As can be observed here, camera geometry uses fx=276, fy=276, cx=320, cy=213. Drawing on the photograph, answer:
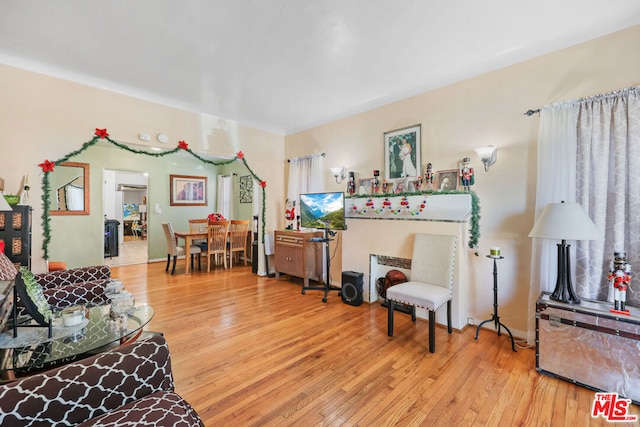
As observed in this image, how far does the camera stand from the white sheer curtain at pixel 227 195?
23.1 ft

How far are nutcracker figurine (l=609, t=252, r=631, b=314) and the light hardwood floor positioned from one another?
0.64m

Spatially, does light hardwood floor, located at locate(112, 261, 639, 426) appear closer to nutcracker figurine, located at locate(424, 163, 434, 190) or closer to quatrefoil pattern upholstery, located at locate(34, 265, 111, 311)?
quatrefoil pattern upholstery, located at locate(34, 265, 111, 311)

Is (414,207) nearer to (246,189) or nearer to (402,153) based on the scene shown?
(402,153)

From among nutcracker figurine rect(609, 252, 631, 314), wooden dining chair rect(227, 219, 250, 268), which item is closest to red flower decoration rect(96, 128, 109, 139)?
wooden dining chair rect(227, 219, 250, 268)

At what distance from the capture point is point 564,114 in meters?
2.40

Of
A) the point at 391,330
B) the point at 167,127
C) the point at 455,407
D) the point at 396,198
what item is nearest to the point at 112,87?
the point at 167,127

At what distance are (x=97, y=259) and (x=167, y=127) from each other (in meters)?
3.40

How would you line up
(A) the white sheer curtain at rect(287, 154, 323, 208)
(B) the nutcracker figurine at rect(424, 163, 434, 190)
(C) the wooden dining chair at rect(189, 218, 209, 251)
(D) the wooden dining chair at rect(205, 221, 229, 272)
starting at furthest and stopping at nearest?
(C) the wooden dining chair at rect(189, 218, 209, 251) < (D) the wooden dining chair at rect(205, 221, 229, 272) < (A) the white sheer curtain at rect(287, 154, 323, 208) < (B) the nutcracker figurine at rect(424, 163, 434, 190)

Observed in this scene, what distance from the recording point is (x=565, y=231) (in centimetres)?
204

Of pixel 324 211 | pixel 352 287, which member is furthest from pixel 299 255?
pixel 352 287

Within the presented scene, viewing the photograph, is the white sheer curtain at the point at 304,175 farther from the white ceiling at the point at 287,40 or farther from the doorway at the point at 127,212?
the doorway at the point at 127,212

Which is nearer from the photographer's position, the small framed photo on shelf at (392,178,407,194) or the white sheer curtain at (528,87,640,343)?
the white sheer curtain at (528,87,640,343)

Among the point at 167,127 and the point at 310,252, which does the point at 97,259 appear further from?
the point at 310,252

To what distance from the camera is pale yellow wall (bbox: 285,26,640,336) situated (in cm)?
231
